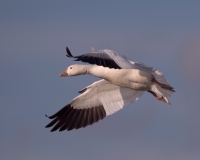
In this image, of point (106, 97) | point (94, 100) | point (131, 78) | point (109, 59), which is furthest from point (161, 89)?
point (94, 100)

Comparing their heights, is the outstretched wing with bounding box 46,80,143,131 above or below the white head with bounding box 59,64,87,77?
below

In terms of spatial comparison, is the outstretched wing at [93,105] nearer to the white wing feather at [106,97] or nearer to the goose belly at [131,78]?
the white wing feather at [106,97]

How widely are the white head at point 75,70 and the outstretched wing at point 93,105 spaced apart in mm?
705

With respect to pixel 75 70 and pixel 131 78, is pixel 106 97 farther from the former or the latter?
pixel 131 78

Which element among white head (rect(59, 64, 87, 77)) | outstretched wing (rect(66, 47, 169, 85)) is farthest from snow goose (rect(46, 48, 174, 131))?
outstretched wing (rect(66, 47, 169, 85))

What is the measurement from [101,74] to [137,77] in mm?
941

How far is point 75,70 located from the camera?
64.5 feet

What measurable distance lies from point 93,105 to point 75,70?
4.26ft

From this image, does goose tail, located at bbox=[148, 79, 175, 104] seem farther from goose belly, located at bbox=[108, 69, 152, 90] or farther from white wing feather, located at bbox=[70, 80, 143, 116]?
white wing feather, located at bbox=[70, 80, 143, 116]

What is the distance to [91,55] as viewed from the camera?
16.6 m

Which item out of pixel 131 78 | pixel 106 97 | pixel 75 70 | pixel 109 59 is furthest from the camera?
pixel 106 97

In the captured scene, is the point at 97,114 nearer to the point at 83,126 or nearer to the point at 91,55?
the point at 83,126

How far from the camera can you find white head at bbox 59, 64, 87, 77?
63.1ft

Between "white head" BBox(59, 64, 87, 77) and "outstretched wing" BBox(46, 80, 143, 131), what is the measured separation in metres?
0.70
